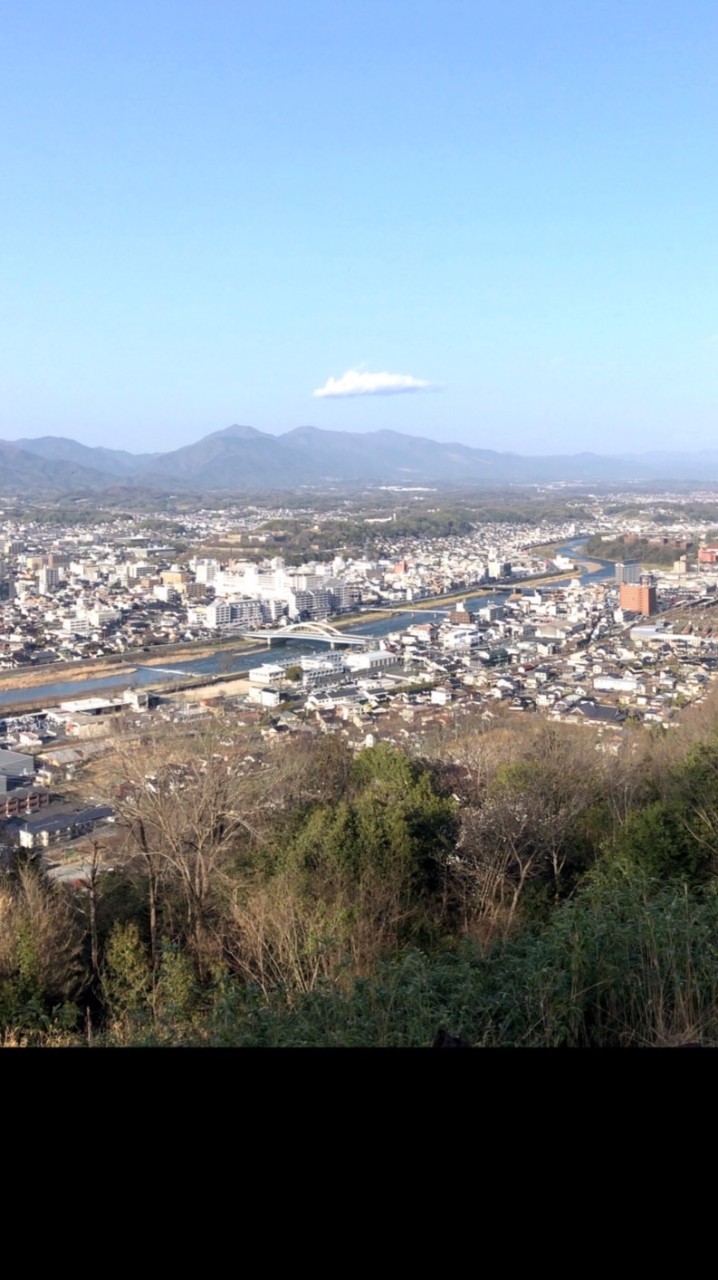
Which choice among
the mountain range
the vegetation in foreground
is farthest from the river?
the mountain range

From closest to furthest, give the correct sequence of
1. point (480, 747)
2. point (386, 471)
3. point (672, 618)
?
point (480, 747)
point (672, 618)
point (386, 471)

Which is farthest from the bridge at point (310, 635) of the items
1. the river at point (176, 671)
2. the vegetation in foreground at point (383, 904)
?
the vegetation in foreground at point (383, 904)

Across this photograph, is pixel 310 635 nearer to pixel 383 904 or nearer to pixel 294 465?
pixel 383 904

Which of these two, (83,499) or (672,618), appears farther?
(83,499)

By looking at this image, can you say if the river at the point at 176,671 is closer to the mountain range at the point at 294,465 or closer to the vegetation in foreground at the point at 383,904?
the vegetation in foreground at the point at 383,904
